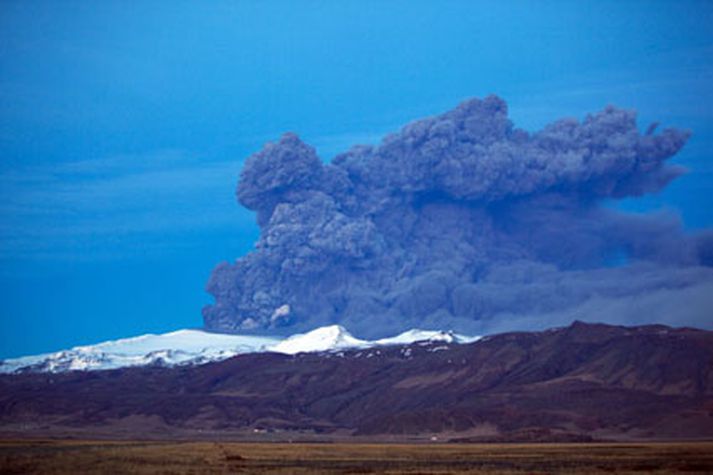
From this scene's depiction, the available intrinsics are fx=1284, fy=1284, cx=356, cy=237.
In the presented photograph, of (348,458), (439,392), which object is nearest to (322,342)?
(439,392)

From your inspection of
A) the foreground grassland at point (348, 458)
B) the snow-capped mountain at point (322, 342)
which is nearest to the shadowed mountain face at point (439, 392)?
the snow-capped mountain at point (322, 342)

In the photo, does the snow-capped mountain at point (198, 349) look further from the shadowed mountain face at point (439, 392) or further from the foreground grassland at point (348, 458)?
the foreground grassland at point (348, 458)

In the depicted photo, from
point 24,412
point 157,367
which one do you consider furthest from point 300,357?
point 24,412

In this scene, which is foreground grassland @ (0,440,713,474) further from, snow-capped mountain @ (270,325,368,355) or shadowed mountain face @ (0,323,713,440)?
snow-capped mountain @ (270,325,368,355)

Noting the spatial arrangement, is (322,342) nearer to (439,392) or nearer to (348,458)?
(439,392)

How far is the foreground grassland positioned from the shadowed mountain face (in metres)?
20.2

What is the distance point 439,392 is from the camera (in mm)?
128125

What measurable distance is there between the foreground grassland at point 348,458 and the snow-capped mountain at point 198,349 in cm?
8186

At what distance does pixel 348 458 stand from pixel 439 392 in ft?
198

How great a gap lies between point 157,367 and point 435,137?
1927 inches

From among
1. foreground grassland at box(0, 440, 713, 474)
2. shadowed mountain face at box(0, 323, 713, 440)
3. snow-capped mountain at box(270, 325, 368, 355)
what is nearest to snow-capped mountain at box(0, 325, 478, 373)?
snow-capped mountain at box(270, 325, 368, 355)

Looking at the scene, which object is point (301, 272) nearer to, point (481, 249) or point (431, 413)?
point (481, 249)

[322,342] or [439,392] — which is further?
[322,342]

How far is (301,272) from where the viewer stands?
181875mm
